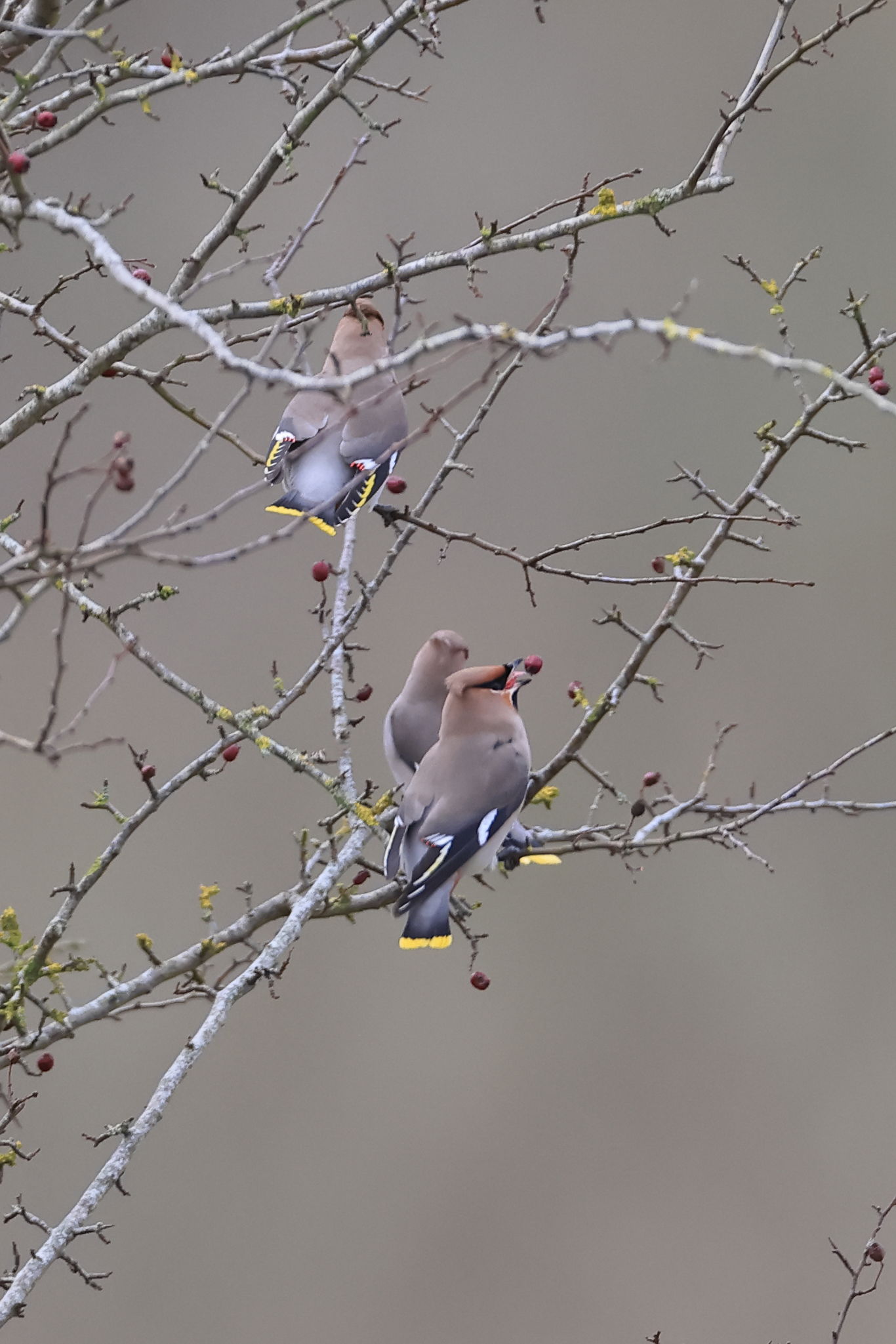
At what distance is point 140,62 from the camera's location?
6.34 ft

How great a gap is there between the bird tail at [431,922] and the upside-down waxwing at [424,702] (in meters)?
0.52

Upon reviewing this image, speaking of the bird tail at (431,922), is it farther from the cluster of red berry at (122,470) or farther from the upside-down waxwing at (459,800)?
the cluster of red berry at (122,470)

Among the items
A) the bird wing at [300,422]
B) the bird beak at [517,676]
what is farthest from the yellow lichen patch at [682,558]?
the bird wing at [300,422]

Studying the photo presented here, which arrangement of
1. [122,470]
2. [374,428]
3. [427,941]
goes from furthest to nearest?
[374,428], [427,941], [122,470]

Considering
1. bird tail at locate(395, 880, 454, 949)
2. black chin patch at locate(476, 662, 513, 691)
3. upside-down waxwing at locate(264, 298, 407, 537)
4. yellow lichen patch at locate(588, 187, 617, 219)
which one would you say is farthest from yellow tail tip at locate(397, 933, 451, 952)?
yellow lichen patch at locate(588, 187, 617, 219)

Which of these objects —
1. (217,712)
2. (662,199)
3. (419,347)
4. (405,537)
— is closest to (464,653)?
(405,537)

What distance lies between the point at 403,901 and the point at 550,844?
32 centimetres

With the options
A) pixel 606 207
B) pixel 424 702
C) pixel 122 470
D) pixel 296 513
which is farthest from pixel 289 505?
pixel 122 470

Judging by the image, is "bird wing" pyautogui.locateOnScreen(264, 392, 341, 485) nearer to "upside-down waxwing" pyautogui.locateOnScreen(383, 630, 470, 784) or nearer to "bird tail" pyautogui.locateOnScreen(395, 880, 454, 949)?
"upside-down waxwing" pyautogui.locateOnScreen(383, 630, 470, 784)

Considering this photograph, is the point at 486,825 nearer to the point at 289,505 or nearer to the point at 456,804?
the point at 456,804

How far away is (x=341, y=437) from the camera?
9.52 feet

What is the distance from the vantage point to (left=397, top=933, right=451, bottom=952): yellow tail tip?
229cm

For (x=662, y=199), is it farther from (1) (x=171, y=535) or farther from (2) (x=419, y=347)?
(1) (x=171, y=535)

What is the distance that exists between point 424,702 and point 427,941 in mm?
639
